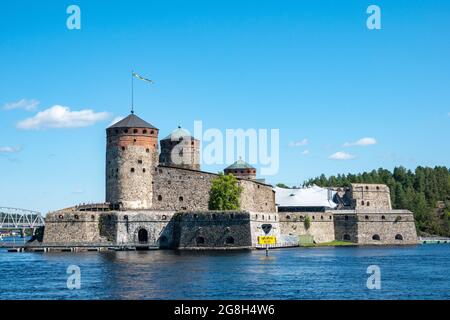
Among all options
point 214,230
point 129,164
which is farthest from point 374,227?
point 129,164

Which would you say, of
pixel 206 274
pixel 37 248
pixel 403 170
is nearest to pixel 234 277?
pixel 206 274

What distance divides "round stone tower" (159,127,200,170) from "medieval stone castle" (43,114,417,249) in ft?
0.41

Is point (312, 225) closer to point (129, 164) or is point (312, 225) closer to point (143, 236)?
point (143, 236)

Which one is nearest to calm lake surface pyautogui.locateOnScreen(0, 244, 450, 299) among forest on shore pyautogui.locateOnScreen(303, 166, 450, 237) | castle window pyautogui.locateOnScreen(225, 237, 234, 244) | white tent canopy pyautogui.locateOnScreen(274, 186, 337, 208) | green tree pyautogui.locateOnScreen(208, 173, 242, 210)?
castle window pyautogui.locateOnScreen(225, 237, 234, 244)

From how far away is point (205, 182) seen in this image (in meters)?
75.2

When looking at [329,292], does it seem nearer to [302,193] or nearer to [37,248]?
[37,248]

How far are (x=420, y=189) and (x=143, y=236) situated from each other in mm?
77352

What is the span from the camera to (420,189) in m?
132

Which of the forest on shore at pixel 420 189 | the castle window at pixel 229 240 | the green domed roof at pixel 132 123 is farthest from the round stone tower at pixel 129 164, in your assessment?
the forest on shore at pixel 420 189

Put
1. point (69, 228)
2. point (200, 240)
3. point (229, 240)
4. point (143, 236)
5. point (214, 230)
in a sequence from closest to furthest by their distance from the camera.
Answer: point (229, 240)
point (214, 230)
point (200, 240)
point (69, 228)
point (143, 236)

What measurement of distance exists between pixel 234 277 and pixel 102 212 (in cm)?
3258

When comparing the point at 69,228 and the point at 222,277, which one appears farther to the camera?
the point at 69,228

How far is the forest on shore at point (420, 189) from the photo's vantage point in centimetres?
11538

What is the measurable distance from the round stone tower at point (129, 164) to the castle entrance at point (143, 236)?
13.0 feet
